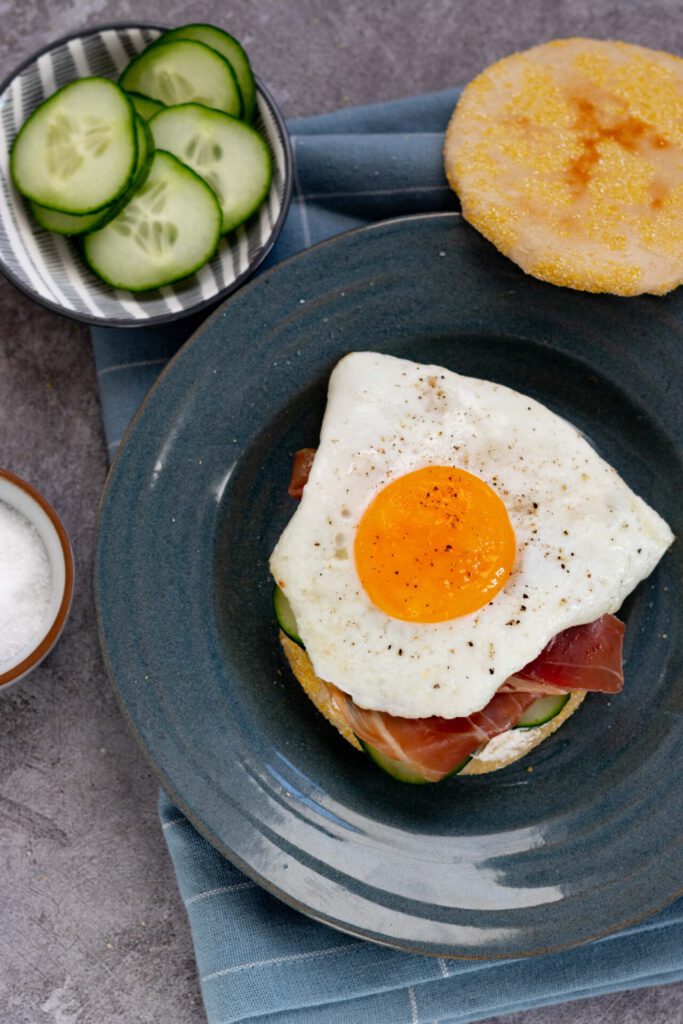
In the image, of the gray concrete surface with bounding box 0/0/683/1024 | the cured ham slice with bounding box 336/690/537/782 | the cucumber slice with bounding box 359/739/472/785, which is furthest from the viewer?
the gray concrete surface with bounding box 0/0/683/1024

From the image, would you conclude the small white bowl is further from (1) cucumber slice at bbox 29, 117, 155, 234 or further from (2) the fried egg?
(1) cucumber slice at bbox 29, 117, 155, 234

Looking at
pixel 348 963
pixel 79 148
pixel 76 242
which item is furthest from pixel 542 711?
pixel 79 148

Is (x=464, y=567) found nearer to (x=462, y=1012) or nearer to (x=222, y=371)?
(x=222, y=371)

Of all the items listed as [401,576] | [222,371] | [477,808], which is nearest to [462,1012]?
[477,808]

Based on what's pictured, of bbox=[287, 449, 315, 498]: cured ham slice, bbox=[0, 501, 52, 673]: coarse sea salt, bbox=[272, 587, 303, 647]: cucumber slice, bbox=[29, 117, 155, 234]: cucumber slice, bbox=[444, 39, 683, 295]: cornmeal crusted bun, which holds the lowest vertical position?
bbox=[272, 587, 303, 647]: cucumber slice

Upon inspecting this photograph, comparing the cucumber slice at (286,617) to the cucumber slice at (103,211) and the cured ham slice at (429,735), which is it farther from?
the cucumber slice at (103,211)

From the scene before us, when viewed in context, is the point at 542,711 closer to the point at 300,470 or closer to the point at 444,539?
the point at 444,539

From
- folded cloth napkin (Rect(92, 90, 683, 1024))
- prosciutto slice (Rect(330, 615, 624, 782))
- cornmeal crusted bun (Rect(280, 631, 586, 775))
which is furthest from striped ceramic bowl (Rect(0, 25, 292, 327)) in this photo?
prosciutto slice (Rect(330, 615, 624, 782))
